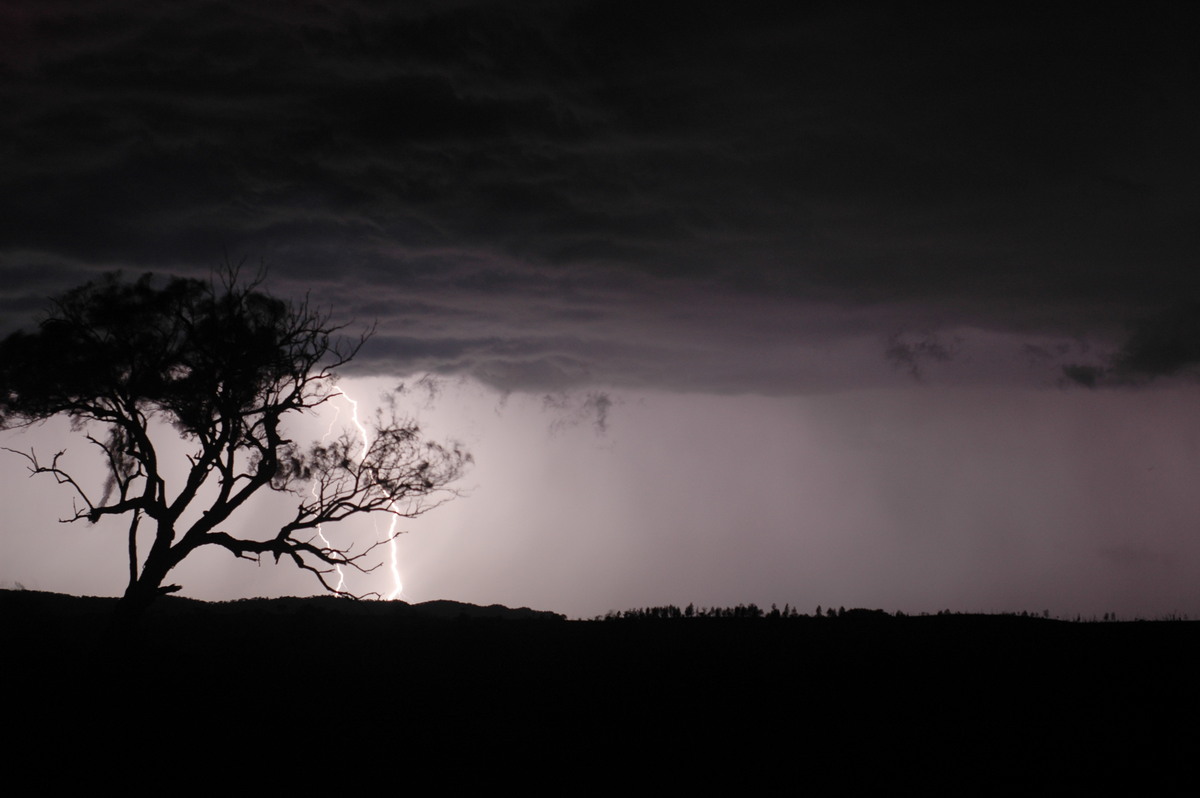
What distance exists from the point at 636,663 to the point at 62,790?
1232cm

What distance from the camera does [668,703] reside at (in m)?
19.2

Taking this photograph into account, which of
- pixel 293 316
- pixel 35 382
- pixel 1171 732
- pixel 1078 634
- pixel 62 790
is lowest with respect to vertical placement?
pixel 62 790

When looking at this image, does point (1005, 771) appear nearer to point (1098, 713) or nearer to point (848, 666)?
point (1098, 713)

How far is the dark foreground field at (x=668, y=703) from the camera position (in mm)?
15023

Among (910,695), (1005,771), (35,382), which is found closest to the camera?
(1005,771)

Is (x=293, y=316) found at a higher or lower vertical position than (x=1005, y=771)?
higher

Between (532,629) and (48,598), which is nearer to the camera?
(532,629)

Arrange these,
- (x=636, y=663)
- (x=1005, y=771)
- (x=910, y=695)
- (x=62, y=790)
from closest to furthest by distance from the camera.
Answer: (x=1005, y=771) < (x=62, y=790) < (x=910, y=695) < (x=636, y=663)

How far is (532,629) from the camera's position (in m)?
30.0

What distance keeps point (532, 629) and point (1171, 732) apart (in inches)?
730

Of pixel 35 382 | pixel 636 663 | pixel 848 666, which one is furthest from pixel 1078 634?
pixel 35 382

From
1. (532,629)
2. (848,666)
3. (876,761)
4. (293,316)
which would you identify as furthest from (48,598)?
(876,761)

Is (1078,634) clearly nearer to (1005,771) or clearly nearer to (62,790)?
(1005,771)

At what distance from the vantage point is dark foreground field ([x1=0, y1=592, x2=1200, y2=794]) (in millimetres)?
15023
